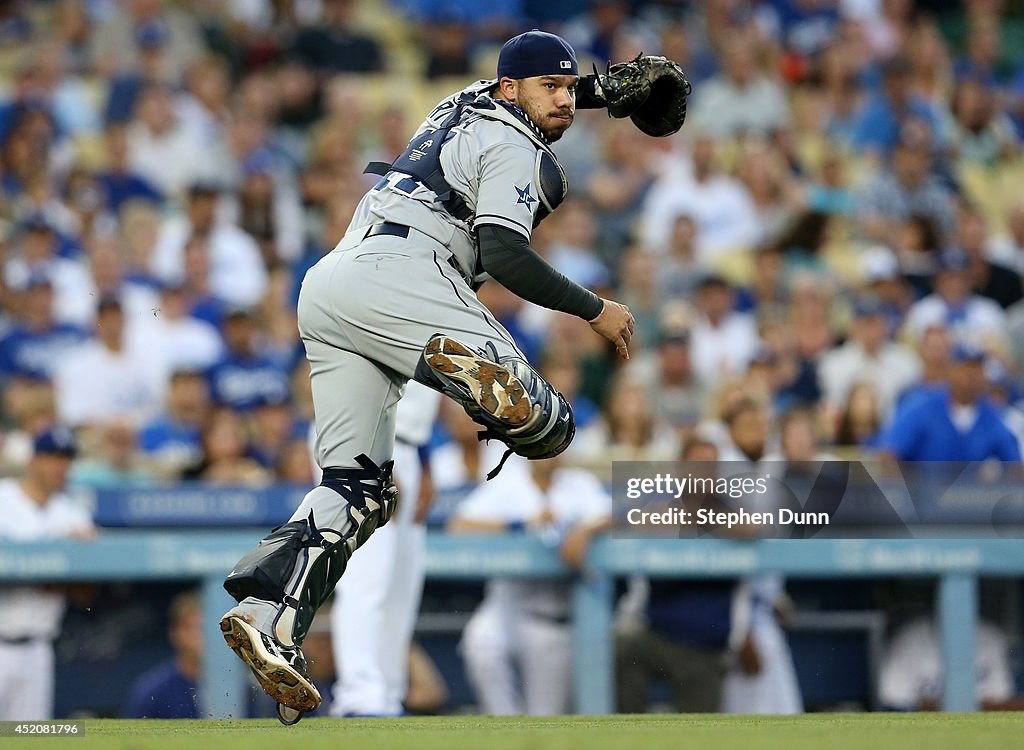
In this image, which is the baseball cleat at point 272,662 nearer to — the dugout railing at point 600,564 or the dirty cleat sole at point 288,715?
the dirty cleat sole at point 288,715

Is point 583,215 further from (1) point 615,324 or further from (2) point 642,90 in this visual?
(1) point 615,324

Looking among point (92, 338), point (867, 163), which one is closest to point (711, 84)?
point (867, 163)

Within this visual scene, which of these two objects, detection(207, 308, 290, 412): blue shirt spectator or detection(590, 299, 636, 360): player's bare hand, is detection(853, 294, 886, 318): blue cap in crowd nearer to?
detection(207, 308, 290, 412): blue shirt spectator

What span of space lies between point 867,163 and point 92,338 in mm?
6230

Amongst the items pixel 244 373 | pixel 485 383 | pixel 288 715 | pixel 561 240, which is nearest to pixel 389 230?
pixel 485 383

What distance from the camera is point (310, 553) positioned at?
478cm

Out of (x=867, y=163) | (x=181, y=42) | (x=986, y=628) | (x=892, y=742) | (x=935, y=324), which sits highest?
(x=181, y=42)

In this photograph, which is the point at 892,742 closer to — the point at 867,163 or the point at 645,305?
the point at 645,305

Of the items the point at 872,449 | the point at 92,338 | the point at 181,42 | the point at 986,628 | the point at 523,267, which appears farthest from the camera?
the point at 181,42

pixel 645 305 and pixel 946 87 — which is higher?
pixel 946 87

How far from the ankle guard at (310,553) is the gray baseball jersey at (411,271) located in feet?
0.27

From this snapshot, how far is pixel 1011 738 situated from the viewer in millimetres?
4340

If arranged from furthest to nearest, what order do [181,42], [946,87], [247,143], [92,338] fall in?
[946,87], [181,42], [247,143], [92,338]

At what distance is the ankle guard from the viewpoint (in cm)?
469
